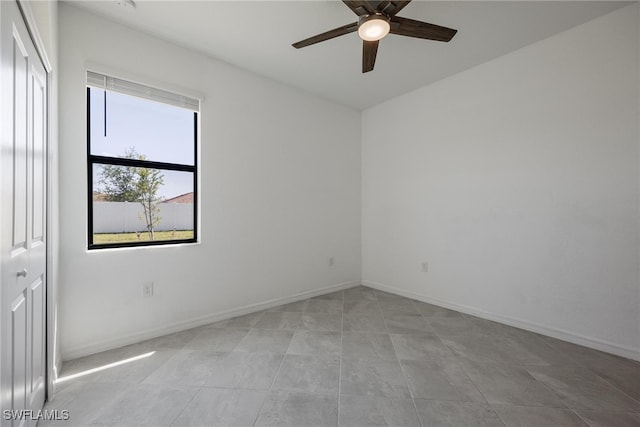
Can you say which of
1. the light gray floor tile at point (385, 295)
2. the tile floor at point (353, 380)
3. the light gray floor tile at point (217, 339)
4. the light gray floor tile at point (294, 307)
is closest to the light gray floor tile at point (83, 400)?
the tile floor at point (353, 380)

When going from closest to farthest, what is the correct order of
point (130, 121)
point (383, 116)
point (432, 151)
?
point (130, 121), point (432, 151), point (383, 116)

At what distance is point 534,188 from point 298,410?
2858 millimetres

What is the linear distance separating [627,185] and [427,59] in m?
2.08

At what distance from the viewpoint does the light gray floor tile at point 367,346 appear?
2221mm

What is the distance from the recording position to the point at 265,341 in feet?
8.12

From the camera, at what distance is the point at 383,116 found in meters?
4.09

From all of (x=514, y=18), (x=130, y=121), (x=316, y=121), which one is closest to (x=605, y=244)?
(x=514, y=18)

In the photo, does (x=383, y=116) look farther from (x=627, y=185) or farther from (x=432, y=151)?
(x=627, y=185)

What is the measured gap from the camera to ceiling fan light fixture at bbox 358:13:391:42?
1851 mm

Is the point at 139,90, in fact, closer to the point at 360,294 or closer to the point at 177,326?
the point at 177,326

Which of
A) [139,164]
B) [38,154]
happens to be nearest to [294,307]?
[139,164]

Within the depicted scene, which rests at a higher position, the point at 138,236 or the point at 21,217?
the point at 21,217

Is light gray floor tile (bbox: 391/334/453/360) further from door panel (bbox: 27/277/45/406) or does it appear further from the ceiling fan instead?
the ceiling fan

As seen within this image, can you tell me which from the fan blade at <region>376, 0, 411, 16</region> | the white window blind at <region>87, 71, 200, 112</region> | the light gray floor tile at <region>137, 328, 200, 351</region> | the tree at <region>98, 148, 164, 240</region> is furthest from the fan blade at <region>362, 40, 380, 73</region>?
the light gray floor tile at <region>137, 328, 200, 351</region>
